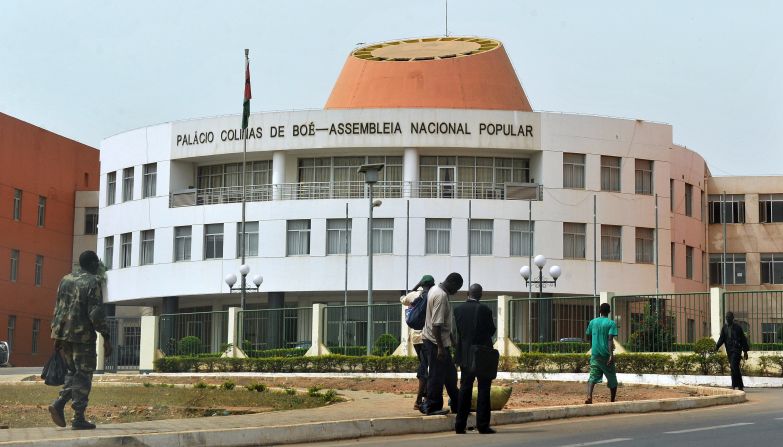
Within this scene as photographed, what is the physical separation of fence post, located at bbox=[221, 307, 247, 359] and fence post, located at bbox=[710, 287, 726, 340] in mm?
14700

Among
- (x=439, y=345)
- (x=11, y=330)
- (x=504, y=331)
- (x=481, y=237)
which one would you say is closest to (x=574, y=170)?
(x=481, y=237)

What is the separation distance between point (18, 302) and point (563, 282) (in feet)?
95.6

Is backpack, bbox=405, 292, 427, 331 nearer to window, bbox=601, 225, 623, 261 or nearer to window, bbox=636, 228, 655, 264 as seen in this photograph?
window, bbox=601, 225, 623, 261

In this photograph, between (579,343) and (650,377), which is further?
(579,343)

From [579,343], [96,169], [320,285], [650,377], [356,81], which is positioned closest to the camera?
[650,377]

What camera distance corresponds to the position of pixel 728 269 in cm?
6725

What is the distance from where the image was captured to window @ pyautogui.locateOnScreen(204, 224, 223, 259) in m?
58.9

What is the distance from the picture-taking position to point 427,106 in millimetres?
58625

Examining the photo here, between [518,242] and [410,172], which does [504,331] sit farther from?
[410,172]

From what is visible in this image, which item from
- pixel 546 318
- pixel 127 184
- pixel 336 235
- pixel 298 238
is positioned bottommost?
pixel 546 318

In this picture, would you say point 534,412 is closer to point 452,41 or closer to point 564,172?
point 564,172

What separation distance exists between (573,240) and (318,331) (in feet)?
80.4

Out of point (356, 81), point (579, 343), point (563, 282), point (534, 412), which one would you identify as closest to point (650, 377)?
point (579, 343)

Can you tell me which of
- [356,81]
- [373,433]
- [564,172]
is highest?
[356,81]
